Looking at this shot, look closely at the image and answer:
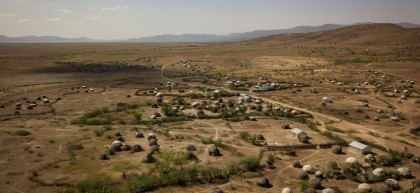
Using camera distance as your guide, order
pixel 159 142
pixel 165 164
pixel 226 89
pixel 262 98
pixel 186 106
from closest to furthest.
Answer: pixel 165 164 → pixel 159 142 → pixel 186 106 → pixel 262 98 → pixel 226 89

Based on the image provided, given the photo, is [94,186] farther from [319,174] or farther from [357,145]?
[357,145]

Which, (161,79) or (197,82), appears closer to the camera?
(197,82)

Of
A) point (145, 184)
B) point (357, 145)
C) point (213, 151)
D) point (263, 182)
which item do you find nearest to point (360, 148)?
point (357, 145)

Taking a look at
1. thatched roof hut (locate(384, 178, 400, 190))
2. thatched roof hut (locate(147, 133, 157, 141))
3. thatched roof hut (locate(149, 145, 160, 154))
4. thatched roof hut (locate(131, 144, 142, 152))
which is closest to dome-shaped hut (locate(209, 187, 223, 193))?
thatched roof hut (locate(149, 145, 160, 154))

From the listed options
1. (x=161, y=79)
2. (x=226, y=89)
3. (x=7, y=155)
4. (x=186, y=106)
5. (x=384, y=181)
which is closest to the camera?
(x=384, y=181)

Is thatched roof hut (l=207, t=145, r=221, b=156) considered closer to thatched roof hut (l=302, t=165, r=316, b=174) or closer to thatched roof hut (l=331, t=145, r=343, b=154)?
thatched roof hut (l=302, t=165, r=316, b=174)

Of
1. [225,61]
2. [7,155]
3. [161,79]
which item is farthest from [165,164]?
[225,61]

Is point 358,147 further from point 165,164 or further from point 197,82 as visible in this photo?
point 197,82
